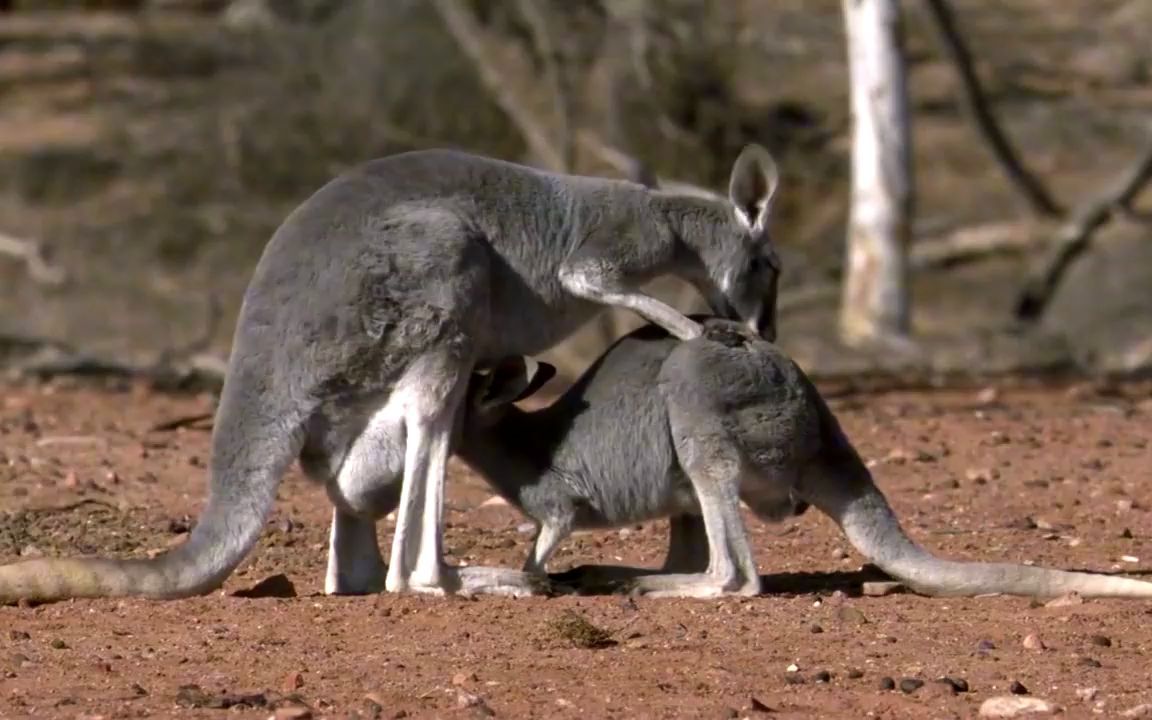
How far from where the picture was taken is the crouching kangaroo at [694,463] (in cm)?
564

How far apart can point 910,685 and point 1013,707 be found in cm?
27

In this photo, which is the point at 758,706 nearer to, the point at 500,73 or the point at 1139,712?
the point at 1139,712

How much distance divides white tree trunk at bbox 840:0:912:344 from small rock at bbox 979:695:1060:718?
7.69 meters

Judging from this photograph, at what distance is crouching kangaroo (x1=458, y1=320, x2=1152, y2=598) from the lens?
5.64 m

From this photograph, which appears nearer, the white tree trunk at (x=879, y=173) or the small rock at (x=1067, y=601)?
the small rock at (x=1067, y=601)

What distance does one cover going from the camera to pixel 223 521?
544 cm

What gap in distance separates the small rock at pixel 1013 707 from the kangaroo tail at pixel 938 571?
121 centimetres

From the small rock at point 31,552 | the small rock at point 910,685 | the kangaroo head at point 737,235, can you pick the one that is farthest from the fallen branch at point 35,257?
the small rock at point 910,685

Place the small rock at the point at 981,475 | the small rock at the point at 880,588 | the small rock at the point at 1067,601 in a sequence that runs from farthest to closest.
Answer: the small rock at the point at 981,475, the small rock at the point at 880,588, the small rock at the point at 1067,601

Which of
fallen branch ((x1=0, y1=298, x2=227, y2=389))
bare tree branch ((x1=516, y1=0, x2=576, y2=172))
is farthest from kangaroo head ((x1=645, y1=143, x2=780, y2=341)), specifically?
bare tree branch ((x1=516, y1=0, x2=576, y2=172))

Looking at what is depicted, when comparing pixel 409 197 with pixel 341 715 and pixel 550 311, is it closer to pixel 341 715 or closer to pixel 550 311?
pixel 550 311

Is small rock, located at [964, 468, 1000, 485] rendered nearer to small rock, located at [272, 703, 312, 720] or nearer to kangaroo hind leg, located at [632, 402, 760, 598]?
kangaroo hind leg, located at [632, 402, 760, 598]

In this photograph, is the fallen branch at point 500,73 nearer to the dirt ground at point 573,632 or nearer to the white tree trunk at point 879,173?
the white tree trunk at point 879,173

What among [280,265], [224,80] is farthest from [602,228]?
[224,80]
